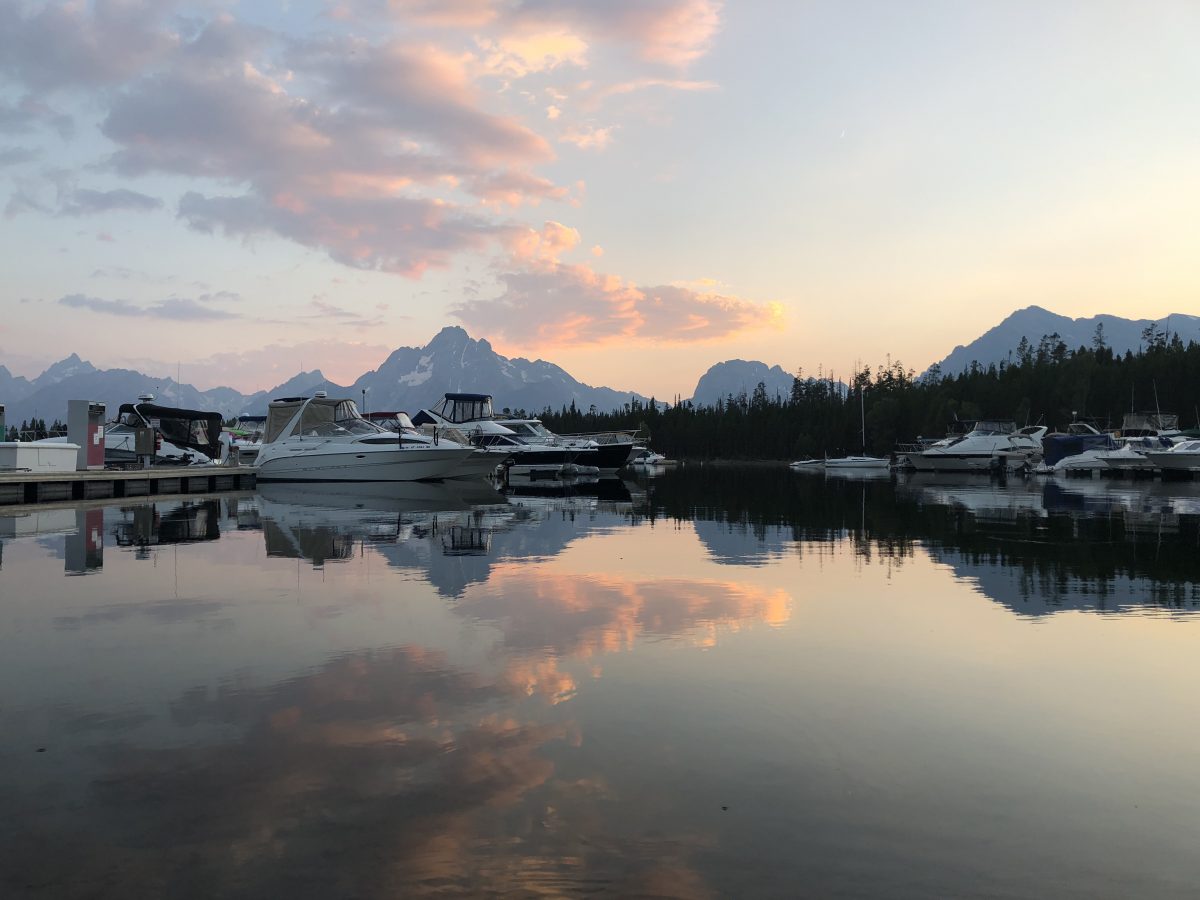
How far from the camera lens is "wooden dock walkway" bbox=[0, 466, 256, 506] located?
86.3 feet

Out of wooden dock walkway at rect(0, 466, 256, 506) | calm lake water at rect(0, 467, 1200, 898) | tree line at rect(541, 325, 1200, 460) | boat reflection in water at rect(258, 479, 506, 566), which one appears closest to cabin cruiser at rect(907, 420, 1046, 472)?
tree line at rect(541, 325, 1200, 460)

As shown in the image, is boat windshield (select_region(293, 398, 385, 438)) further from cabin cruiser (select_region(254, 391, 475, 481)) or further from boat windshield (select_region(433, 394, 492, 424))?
boat windshield (select_region(433, 394, 492, 424))

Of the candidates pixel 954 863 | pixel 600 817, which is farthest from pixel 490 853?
pixel 954 863

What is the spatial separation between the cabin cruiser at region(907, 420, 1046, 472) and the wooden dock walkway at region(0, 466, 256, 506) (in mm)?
54526

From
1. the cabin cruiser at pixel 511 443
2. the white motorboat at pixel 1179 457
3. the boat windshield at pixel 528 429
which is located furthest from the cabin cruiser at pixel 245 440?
the white motorboat at pixel 1179 457

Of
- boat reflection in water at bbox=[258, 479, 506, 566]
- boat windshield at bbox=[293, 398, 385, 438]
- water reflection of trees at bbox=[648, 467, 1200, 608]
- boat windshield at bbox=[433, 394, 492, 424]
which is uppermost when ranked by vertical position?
boat windshield at bbox=[433, 394, 492, 424]

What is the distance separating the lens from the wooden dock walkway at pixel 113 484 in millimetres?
26297

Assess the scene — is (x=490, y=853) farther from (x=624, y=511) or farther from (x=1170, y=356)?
(x=1170, y=356)

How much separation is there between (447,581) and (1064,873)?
357 inches

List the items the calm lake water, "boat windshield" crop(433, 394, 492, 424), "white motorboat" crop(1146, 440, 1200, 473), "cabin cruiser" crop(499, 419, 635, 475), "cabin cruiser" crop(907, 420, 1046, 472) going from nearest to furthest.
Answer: the calm lake water, "white motorboat" crop(1146, 440, 1200, 473), "cabin cruiser" crop(499, 419, 635, 475), "boat windshield" crop(433, 394, 492, 424), "cabin cruiser" crop(907, 420, 1046, 472)

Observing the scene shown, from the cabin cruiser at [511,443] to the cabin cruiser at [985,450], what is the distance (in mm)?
34134

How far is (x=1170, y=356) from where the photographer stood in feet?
335

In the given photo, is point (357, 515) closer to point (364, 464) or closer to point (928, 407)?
point (364, 464)

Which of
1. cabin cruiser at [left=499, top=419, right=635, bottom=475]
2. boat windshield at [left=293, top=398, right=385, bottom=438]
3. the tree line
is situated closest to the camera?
boat windshield at [left=293, top=398, right=385, bottom=438]
